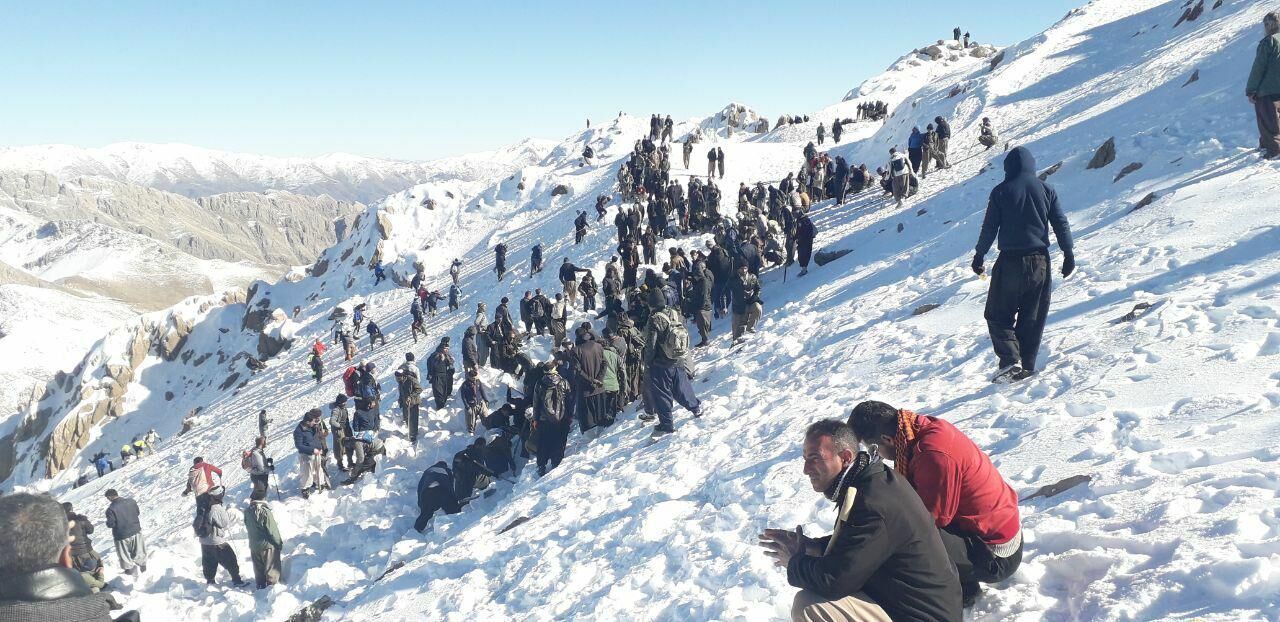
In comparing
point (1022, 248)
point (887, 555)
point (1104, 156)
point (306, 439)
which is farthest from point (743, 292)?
point (887, 555)

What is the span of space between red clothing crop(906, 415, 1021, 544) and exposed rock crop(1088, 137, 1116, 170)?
1420cm

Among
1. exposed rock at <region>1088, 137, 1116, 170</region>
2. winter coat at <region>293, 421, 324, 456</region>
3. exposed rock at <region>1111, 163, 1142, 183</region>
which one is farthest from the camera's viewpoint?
exposed rock at <region>1088, 137, 1116, 170</region>

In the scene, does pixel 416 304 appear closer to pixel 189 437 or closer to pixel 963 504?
pixel 189 437

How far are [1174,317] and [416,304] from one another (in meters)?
22.0

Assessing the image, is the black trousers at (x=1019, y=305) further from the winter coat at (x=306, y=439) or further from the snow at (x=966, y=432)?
the winter coat at (x=306, y=439)

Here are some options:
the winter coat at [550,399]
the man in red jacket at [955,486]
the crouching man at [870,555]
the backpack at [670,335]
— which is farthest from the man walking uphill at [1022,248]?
the winter coat at [550,399]

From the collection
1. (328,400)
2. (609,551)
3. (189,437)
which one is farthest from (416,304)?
(609,551)

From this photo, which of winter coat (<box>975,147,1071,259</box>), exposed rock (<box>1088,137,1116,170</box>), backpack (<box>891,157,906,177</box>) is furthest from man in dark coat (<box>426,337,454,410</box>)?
exposed rock (<box>1088,137,1116,170</box>)

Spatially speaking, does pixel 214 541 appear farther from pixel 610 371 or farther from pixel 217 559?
pixel 610 371

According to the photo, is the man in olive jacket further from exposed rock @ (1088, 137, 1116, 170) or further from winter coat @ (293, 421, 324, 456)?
exposed rock @ (1088, 137, 1116, 170)

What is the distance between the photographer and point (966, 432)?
19.9 ft

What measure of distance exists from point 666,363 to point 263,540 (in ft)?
21.6

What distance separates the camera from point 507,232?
3997cm

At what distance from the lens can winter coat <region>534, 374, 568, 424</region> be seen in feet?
35.5
